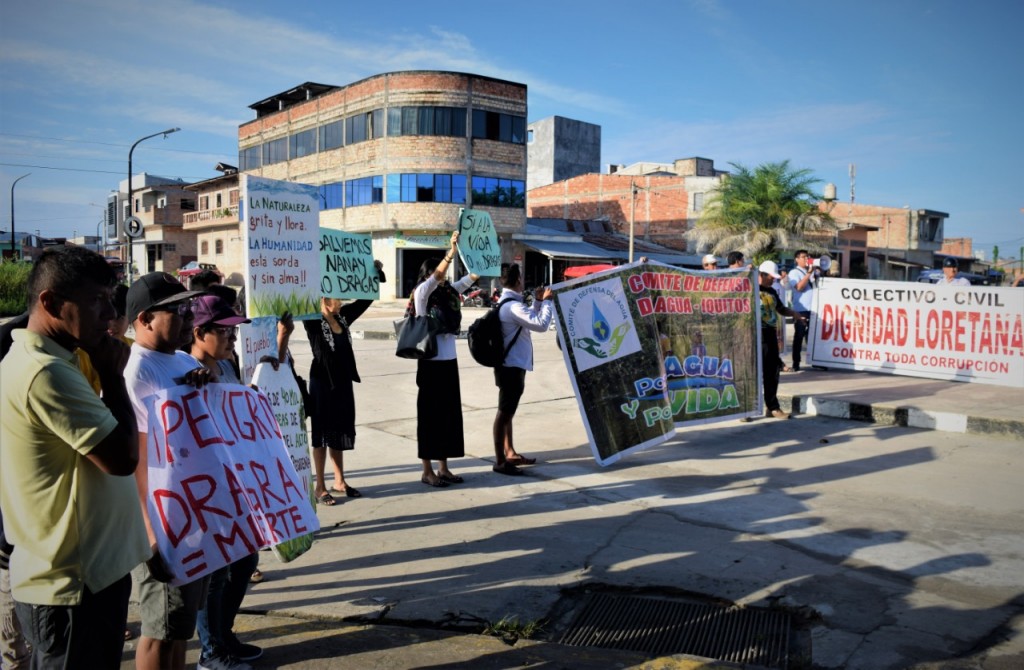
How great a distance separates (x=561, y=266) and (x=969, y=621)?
41.1 m

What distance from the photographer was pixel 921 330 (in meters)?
11.7

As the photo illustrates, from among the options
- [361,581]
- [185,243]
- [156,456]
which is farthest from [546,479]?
[185,243]

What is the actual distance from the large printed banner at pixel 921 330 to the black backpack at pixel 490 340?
8.01m

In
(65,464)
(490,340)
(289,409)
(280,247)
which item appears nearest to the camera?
(65,464)

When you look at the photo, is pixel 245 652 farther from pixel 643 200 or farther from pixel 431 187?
pixel 643 200

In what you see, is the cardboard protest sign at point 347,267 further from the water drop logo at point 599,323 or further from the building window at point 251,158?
the building window at point 251,158

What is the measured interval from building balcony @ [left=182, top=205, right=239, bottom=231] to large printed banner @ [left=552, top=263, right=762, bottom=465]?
162 ft

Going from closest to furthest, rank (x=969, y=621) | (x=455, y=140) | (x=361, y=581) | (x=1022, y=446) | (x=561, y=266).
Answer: (x=969, y=621), (x=361, y=581), (x=1022, y=446), (x=455, y=140), (x=561, y=266)

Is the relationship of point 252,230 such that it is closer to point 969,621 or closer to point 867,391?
point 969,621

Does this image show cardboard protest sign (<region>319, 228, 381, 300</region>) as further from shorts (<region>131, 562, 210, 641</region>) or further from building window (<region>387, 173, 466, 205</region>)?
building window (<region>387, 173, 466, 205</region>)

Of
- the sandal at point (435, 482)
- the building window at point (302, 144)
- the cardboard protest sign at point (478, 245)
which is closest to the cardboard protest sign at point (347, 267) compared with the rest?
the cardboard protest sign at point (478, 245)

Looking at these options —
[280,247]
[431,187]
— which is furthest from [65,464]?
[431,187]

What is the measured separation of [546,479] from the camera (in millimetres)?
6730

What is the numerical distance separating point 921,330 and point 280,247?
34.6 ft
